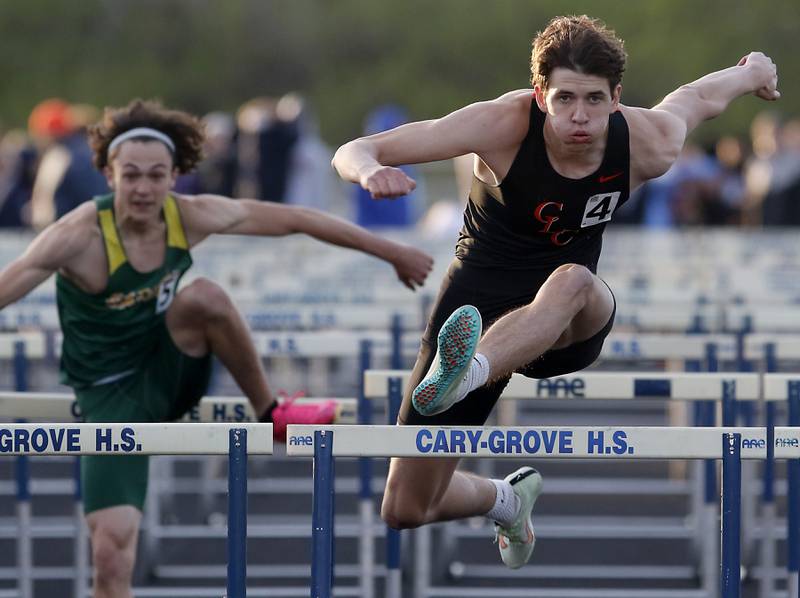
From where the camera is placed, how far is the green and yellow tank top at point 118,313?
236 inches

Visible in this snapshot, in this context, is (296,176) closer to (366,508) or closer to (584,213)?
(366,508)

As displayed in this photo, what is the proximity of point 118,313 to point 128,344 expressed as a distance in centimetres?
13

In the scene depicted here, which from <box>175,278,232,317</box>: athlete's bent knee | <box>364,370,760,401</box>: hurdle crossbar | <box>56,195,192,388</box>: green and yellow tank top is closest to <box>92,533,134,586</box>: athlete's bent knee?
<box>56,195,192,388</box>: green and yellow tank top

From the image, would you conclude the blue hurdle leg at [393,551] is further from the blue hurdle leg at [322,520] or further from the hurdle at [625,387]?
the blue hurdle leg at [322,520]

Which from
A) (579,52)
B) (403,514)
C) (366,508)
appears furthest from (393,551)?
(579,52)

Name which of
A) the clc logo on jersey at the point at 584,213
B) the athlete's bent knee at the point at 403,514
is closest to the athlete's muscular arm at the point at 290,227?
the clc logo on jersey at the point at 584,213

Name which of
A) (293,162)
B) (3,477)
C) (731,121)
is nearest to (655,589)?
(3,477)

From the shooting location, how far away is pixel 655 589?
7477 millimetres

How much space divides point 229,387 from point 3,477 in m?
2.65

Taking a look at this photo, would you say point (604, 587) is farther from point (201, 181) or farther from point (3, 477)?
point (201, 181)

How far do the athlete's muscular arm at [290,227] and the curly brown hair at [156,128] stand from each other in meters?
0.24

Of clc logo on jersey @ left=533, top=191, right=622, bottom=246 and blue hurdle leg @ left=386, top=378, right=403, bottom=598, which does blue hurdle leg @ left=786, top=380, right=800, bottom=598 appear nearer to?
clc logo on jersey @ left=533, top=191, right=622, bottom=246

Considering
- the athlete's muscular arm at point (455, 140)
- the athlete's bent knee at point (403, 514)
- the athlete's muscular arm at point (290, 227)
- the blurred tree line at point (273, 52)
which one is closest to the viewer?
the athlete's muscular arm at point (455, 140)

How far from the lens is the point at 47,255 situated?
572 centimetres
